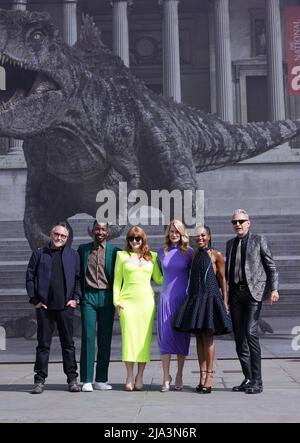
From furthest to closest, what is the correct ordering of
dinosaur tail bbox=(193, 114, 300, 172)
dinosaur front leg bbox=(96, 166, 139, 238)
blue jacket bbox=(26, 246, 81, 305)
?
dinosaur tail bbox=(193, 114, 300, 172) < dinosaur front leg bbox=(96, 166, 139, 238) < blue jacket bbox=(26, 246, 81, 305)

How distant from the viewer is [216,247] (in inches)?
984

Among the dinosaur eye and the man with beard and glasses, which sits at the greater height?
the dinosaur eye

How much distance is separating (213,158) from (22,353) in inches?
260

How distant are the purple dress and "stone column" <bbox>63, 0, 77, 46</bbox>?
30.8 metres

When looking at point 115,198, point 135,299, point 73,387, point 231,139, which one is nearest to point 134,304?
point 135,299

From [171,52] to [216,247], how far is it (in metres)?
16.0

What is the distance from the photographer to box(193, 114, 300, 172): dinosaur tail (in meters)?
17.7

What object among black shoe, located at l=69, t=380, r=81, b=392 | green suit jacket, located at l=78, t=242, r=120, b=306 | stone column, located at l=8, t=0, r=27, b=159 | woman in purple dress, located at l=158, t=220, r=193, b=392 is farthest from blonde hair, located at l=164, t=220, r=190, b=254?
stone column, located at l=8, t=0, r=27, b=159

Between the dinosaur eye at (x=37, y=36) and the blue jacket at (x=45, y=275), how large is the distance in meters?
6.54

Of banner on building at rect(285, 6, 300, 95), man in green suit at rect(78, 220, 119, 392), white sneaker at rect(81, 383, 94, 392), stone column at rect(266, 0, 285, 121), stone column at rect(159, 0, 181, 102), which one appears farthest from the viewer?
stone column at rect(266, 0, 285, 121)

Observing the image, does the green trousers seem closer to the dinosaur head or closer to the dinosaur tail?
the dinosaur head

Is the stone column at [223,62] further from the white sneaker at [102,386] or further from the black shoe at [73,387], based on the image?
the black shoe at [73,387]

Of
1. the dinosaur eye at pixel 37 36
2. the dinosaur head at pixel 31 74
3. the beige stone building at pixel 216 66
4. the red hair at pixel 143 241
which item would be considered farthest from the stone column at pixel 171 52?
the red hair at pixel 143 241

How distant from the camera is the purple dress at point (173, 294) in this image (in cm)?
905
